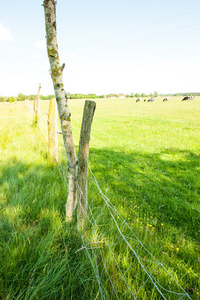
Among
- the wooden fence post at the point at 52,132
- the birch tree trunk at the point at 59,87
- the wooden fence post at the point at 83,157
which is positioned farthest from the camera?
the wooden fence post at the point at 52,132

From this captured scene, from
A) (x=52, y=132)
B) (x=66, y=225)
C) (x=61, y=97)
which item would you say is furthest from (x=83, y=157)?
(x=52, y=132)

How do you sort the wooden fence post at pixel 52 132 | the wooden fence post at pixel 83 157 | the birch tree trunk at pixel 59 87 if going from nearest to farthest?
the birch tree trunk at pixel 59 87
the wooden fence post at pixel 83 157
the wooden fence post at pixel 52 132

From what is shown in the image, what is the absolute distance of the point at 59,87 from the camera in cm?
158

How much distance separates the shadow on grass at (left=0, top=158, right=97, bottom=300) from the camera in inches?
56.5

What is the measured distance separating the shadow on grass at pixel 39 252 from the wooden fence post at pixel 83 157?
26 cm

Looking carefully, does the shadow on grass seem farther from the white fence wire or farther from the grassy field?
the white fence wire

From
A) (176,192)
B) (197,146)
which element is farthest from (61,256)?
(197,146)

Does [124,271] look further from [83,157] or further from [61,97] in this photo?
[61,97]

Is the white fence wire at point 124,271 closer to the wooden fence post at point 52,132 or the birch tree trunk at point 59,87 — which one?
the birch tree trunk at point 59,87

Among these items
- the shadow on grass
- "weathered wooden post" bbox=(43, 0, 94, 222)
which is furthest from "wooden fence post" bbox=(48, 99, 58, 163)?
"weathered wooden post" bbox=(43, 0, 94, 222)

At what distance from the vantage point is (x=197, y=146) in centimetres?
751

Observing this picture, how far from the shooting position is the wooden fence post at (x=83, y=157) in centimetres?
189

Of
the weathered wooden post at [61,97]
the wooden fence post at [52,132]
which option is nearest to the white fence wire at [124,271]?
the weathered wooden post at [61,97]

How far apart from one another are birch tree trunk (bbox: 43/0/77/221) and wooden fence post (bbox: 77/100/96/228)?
0.27 ft
